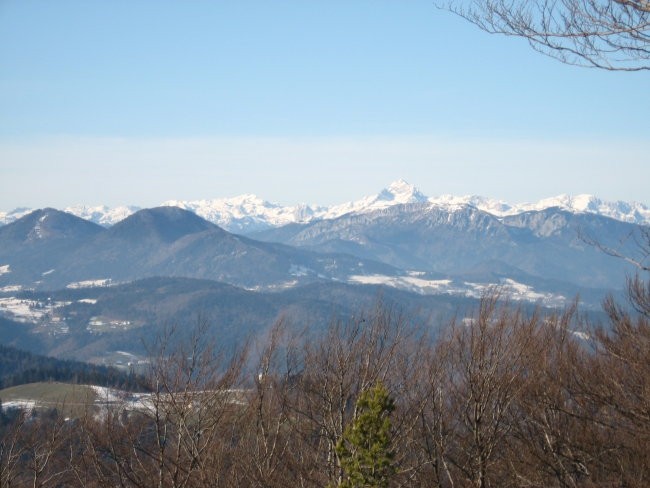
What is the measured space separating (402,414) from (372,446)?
168 inches

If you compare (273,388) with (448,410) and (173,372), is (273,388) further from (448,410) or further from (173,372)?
(448,410)

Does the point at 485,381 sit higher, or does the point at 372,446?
the point at 485,381

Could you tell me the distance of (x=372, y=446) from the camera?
14977mm

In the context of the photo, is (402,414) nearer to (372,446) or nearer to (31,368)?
(372,446)

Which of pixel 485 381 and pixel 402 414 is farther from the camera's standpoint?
pixel 402 414

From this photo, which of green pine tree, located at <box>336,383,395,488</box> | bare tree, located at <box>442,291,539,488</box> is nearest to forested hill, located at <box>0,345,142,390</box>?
bare tree, located at <box>442,291,539,488</box>

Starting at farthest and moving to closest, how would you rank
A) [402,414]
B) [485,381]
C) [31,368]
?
[31,368]
[402,414]
[485,381]

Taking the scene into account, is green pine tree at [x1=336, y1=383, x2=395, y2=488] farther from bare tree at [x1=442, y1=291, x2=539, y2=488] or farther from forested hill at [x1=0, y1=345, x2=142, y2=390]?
forested hill at [x1=0, y1=345, x2=142, y2=390]

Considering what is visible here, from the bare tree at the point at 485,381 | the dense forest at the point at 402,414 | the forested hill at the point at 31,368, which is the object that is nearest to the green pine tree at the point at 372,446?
the dense forest at the point at 402,414

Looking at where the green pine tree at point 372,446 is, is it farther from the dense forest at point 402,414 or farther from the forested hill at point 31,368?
the forested hill at point 31,368

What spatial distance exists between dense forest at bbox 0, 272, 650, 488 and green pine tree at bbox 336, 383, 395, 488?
Result: 0.10ft

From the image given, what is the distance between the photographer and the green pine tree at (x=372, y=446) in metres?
15.0

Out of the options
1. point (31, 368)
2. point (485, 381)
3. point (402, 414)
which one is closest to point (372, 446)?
point (485, 381)

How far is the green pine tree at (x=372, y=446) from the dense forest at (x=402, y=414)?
3 cm
